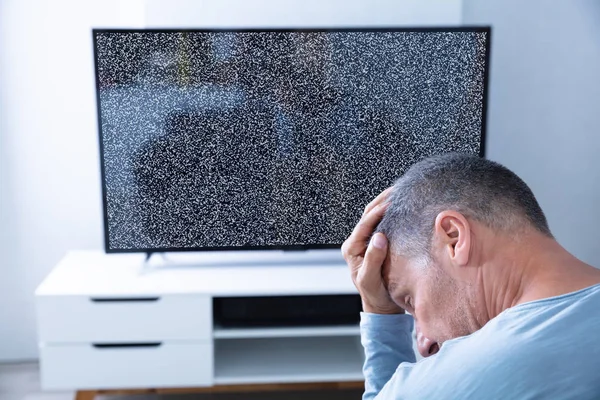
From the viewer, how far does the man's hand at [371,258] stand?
1.16 metres

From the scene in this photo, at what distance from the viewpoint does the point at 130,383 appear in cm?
253

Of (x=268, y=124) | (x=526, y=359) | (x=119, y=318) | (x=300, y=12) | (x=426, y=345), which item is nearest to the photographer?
(x=526, y=359)

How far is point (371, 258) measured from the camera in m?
1.17

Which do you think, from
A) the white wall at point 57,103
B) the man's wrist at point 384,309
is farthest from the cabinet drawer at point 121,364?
the man's wrist at point 384,309

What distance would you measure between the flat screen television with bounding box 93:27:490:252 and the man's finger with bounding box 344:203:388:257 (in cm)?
139

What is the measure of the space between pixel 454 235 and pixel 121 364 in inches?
70.1

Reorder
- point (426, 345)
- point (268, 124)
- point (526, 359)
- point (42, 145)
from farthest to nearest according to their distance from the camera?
point (42, 145)
point (268, 124)
point (426, 345)
point (526, 359)

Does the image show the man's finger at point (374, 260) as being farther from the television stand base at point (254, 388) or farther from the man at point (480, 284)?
the television stand base at point (254, 388)

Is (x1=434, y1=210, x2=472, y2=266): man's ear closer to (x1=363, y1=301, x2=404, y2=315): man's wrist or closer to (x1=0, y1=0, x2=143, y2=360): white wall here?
(x1=363, y1=301, x2=404, y2=315): man's wrist

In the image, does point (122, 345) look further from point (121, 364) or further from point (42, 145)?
point (42, 145)

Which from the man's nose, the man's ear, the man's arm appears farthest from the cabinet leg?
the man's ear

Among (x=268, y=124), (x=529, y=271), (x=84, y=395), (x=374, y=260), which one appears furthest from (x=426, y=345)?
(x=84, y=395)

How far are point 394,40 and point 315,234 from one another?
29.6 inches

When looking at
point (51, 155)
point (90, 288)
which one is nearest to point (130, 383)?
point (90, 288)
